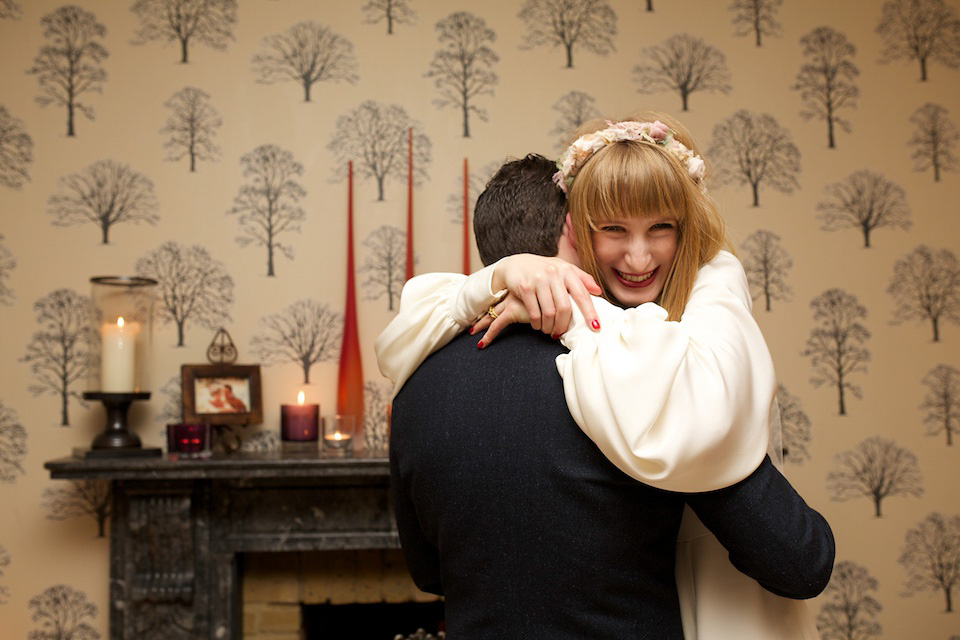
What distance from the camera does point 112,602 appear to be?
199 cm

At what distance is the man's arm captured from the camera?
735 mm

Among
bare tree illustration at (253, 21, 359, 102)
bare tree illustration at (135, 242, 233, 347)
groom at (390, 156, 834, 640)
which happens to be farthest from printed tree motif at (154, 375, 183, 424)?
groom at (390, 156, 834, 640)

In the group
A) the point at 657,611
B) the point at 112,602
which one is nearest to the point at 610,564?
the point at 657,611

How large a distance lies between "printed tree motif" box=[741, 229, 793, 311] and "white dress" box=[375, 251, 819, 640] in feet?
4.80

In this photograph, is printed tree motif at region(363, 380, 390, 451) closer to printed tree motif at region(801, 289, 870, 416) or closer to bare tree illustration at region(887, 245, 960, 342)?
printed tree motif at region(801, 289, 870, 416)

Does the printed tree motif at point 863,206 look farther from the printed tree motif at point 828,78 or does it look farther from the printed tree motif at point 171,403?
the printed tree motif at point 171,403

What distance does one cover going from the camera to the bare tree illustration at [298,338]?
86.6 inches

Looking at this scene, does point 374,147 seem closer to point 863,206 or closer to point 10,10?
point 10,10

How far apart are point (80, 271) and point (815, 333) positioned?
228 centimetres

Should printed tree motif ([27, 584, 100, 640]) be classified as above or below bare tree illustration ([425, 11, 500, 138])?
below

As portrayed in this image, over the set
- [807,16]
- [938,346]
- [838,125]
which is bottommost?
[938,346]

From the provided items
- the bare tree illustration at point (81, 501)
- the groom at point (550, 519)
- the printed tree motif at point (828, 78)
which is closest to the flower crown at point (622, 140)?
the groom at point (550, 519)

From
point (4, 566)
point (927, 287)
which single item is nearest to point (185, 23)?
point (4, 566)

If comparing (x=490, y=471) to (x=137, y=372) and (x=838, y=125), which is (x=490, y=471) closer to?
(x=137, y=372)
